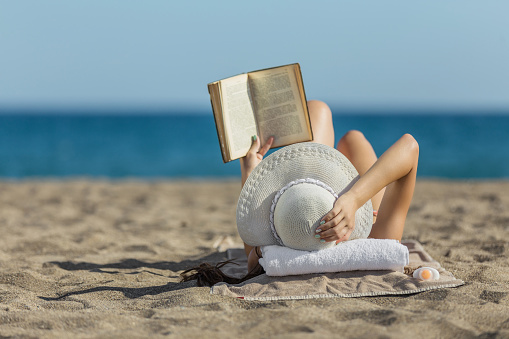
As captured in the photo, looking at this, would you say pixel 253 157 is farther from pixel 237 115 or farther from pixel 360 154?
pixel 360 154

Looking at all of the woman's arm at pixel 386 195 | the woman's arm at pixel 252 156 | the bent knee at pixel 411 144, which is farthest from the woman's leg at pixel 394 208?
the woman's arm at pixel 252 156

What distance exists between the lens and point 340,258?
2.64 meters

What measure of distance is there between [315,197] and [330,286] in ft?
1.51

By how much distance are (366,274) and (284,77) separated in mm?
1114

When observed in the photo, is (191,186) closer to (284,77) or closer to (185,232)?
(185,232)

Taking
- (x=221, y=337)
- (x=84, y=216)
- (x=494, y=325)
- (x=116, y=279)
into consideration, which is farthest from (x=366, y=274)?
(x=84, y=216)

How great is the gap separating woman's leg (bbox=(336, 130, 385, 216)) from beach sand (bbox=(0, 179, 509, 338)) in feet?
1.96

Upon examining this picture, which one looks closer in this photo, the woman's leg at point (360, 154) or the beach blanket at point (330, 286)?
the beach blanket at point (330, 286)

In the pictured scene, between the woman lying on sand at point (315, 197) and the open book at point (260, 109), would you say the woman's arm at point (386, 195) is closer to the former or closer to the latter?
the woman lying on sand at point (315, 197)

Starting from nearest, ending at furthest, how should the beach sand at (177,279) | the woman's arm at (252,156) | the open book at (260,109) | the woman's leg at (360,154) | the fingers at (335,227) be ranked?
the beach sand at (177,279)
the fingers at (335,227)
the open book at (260,109)
the woman's arm at (252,156)
the woman's leg at (360,154)

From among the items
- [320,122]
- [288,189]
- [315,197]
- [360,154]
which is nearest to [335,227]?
[315,197]

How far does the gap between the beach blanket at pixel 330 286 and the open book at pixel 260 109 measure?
68 cm

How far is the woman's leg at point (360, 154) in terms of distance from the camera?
3314 mm

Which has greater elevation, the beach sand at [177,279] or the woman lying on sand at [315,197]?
the woman lying on sand at [315,197]
